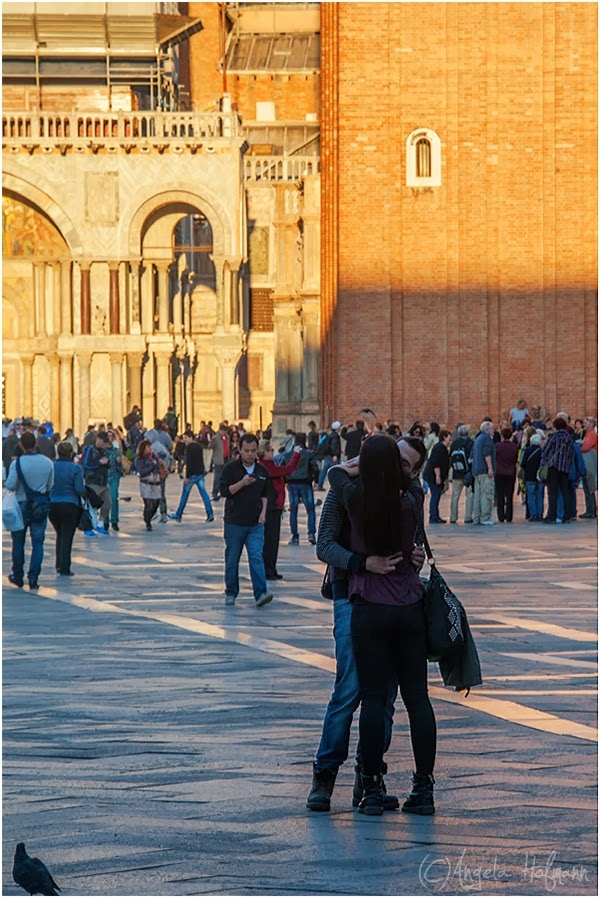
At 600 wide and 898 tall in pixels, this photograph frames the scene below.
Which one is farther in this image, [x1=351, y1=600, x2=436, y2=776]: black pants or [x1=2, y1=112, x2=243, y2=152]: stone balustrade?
[x1=2, y1=112, x2=243, y2=152]: stone balustrade

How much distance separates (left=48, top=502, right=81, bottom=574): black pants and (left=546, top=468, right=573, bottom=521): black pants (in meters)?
8.36

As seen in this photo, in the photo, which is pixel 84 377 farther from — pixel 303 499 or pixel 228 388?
pixel 303 499

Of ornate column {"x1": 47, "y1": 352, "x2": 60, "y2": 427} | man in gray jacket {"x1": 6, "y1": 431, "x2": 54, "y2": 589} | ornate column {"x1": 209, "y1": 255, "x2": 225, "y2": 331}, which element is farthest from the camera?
ornate column {"x1": 47, "y1": 352, "x2": 60, "y2": 427}

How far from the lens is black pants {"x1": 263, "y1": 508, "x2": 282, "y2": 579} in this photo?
15.7m

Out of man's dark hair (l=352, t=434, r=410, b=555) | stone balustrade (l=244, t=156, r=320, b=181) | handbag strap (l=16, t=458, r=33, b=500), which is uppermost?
stone balustrade (l=244, t=156, r=320, b=181)

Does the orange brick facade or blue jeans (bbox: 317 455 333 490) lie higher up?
the orange brick facade

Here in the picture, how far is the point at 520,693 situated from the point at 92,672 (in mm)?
2352

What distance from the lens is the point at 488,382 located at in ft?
118

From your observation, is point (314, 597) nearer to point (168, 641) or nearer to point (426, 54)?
point (168, 641)


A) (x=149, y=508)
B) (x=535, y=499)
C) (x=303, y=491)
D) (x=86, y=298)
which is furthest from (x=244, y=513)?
(x=86, y=298)

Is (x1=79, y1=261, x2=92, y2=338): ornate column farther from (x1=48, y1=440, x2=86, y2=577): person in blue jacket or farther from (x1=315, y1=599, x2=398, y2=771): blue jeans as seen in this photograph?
(x1=315, y1=599, x2=398, y2=771): blue jeans

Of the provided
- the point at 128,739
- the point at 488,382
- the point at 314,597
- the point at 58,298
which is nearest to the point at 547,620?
the point at 314,597

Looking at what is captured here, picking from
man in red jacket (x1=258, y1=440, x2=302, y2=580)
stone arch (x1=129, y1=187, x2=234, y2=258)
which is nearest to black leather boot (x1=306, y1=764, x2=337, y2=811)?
man in red jacket (x1=258, y1=440, x2=302, y2=580)

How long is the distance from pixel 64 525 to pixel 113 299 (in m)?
34.1
